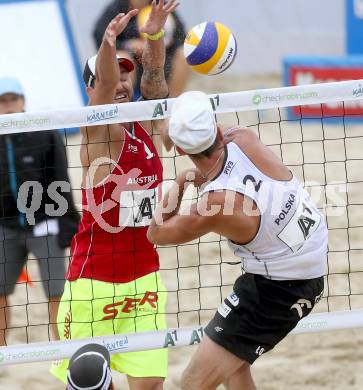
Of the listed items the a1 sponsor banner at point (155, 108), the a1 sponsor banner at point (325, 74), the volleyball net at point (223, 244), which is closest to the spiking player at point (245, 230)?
the volleyball net at point (223, 244)

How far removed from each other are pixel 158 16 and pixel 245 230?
4.56 ft

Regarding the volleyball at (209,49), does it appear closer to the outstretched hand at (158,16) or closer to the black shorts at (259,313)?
the outstretched hand at (158,16)

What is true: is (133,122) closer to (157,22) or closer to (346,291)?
(157,22)

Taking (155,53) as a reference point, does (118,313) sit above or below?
below

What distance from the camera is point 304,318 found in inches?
194

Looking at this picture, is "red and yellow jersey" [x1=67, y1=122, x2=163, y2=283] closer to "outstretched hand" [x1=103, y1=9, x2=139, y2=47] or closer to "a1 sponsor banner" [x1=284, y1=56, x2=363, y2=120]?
"outstretched hand" [x1=103, y1=9, x2=139, y2=47]

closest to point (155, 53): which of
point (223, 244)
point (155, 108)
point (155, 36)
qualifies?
point (155, 36)

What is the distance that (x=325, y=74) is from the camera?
1145cm

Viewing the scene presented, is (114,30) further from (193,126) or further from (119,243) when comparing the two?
(119,243)

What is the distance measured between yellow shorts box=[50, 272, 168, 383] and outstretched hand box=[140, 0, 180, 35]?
127 cm

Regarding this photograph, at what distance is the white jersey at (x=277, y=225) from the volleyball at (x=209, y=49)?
0.86m

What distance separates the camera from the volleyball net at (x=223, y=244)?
472 cm

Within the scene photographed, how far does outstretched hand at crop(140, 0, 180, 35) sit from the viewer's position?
494 centimetres

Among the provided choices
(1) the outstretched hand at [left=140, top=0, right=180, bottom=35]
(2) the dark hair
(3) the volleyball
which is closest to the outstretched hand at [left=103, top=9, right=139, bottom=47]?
(1) the outstretched hand at [left=140, top=0, right=180, bottom=35]
